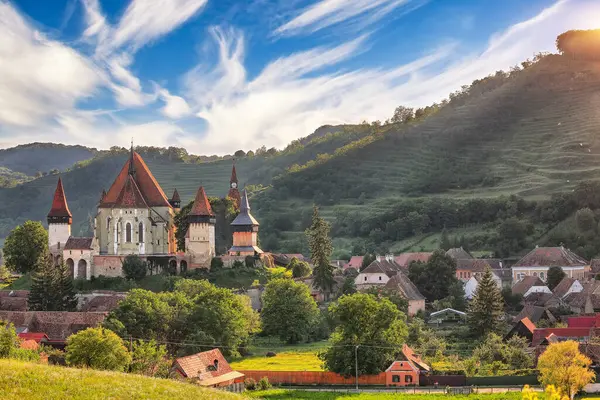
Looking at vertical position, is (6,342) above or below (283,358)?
above

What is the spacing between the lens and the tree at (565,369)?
151 feet

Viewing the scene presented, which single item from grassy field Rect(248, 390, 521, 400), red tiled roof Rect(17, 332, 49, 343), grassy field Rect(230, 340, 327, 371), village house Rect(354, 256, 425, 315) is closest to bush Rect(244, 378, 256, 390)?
grassy field Rect(248, 390, 521, 400)

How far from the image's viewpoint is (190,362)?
48.5 meters

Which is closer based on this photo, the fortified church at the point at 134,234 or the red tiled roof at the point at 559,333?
the red tiled roof at the point at 559,333

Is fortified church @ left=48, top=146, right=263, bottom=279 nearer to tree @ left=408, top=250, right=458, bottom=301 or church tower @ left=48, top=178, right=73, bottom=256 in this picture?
church tower @ left=48, top=178, right=73, bottom=256

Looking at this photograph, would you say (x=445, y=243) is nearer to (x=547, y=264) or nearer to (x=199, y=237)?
(x=547, y=264)

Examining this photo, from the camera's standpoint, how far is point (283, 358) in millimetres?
61406

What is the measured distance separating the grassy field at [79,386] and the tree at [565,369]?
Result: 2229 centimetres

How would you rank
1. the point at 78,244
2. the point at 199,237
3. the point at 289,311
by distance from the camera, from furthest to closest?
1. the point at 199,237
2. the point at 78,244
3. the point at 289,311

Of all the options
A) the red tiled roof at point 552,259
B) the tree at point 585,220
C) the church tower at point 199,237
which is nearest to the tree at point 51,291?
the church tower at point 199,237

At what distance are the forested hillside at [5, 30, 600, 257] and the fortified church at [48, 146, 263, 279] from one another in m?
44.8

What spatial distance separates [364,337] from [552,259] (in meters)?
44.9

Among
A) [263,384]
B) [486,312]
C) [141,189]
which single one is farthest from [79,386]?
[141,189]

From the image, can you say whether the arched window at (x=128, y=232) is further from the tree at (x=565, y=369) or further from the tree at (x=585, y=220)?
the tree at (x=585, y=220)
